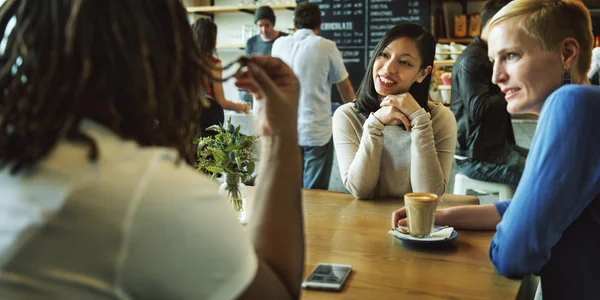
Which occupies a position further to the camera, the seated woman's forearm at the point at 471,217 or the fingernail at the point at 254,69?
the seated woman's forearm at the point at 471,217

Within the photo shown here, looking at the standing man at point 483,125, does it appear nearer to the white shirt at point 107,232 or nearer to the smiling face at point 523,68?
the smiling face at point 523,68

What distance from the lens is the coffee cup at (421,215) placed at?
137 centimetres

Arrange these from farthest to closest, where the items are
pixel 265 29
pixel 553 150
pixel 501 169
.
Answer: pixel 265 29, pixel 501 169, pixel 553 150

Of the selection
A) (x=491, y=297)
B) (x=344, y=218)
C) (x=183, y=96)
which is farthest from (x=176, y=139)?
(x=344, y=218)

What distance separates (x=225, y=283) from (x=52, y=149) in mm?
223

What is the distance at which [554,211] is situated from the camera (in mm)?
1116

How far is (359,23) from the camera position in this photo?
18.2 feet

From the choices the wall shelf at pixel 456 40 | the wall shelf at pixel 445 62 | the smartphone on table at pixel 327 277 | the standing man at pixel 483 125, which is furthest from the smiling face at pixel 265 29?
the smartphone on table at pixel 327 277

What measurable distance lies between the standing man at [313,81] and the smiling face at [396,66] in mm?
1540

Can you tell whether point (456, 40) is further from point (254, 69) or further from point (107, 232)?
point (107, 232)

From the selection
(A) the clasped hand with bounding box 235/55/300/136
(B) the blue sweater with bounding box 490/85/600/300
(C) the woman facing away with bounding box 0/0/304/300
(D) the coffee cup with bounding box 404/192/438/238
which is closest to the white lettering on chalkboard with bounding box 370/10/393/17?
(D) the coffee cup with bounding box 404/192/438/238

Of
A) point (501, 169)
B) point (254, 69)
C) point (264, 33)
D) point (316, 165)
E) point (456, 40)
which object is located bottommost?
point (316, 165)

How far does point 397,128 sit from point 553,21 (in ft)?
2.95

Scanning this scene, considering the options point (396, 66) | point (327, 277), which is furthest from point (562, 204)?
point (396, 66)
